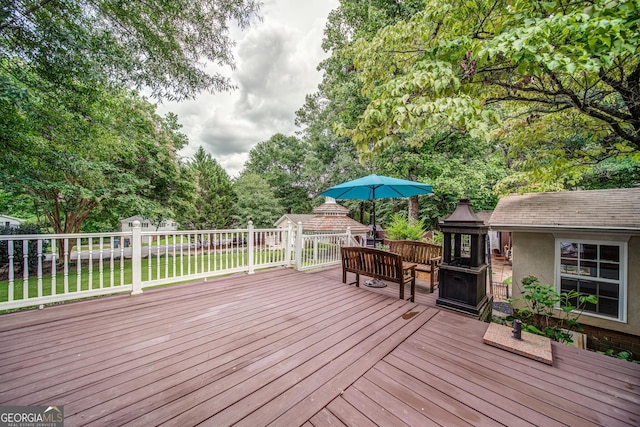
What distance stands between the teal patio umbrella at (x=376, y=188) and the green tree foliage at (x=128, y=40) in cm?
324

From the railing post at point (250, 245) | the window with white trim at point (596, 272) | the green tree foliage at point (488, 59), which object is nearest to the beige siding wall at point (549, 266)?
the window with white trim at point (596, 272)

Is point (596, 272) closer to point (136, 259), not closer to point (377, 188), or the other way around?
point (377, 188)

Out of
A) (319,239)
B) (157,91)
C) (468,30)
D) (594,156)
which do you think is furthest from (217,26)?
(594,156)

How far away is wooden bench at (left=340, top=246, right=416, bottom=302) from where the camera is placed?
374 cm

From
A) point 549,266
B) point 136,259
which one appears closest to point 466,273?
point 549,266

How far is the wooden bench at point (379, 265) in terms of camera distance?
3736mm

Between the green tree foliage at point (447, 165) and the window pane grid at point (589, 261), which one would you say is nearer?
the window pane grid at point (589, 261)

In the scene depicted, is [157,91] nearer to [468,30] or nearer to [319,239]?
[319,239]

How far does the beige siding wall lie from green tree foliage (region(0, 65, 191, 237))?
8854mm

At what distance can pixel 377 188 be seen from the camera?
5.49 meters

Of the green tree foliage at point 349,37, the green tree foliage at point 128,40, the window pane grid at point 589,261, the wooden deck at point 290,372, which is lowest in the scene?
the wooden deck at point 290,372

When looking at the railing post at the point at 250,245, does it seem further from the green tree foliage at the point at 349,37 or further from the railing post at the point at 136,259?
the green tree foliage at the point at 349,37

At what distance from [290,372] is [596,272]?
6390 millimetres

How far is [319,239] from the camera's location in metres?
6.09
